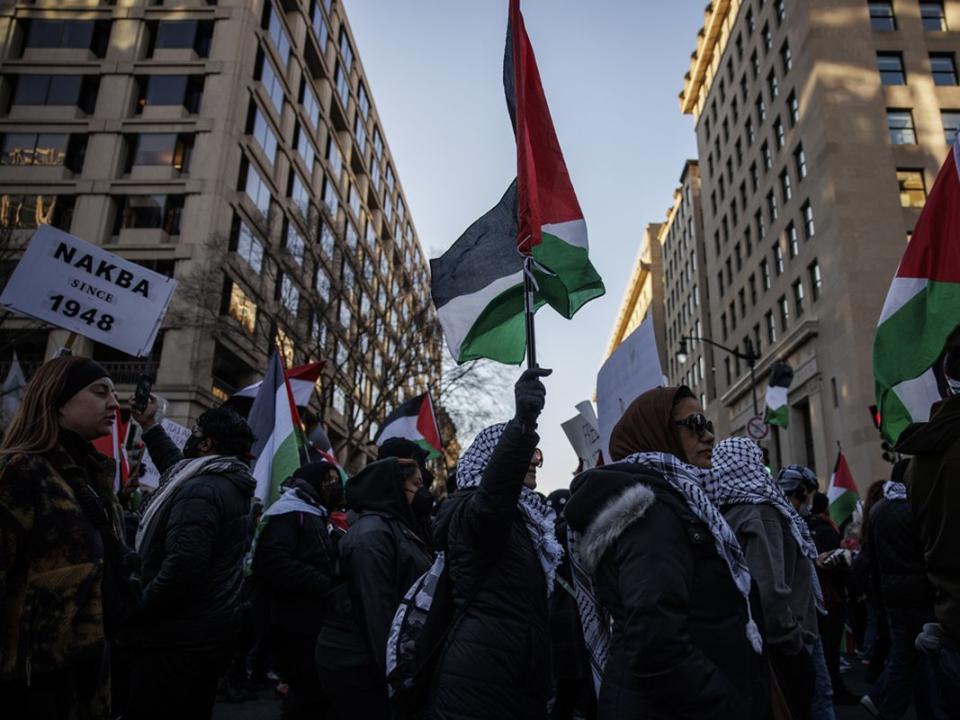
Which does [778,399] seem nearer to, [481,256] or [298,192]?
[481,256]

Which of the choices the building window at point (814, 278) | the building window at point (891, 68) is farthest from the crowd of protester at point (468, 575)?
the building window at point (891, 68)

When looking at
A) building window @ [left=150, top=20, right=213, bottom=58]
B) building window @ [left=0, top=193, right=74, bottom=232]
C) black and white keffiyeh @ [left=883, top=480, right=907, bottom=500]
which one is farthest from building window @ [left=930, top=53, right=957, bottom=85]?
building window @ [left=0, top=193, right=74, bottom=232]

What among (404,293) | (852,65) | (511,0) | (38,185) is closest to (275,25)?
(38,185)

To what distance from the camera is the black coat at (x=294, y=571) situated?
15.1 feet

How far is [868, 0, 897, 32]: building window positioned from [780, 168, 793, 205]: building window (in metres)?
6.69

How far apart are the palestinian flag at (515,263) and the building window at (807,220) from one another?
2953 cm

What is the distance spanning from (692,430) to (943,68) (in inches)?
1410

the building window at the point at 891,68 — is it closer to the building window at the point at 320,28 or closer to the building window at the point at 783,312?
the building window at the point at 783,312

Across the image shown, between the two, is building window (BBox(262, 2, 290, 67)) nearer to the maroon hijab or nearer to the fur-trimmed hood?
the maroon hijab

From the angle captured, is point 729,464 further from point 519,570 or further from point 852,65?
point 852,65

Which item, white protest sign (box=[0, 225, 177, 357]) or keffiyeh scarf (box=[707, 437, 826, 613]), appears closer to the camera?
keffiyeh scarf (box=[707, 437, 826, 613])

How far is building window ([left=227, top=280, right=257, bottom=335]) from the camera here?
27469 mm

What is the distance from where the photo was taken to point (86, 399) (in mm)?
2750

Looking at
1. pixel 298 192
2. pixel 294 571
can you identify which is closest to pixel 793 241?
pixel 298 192
